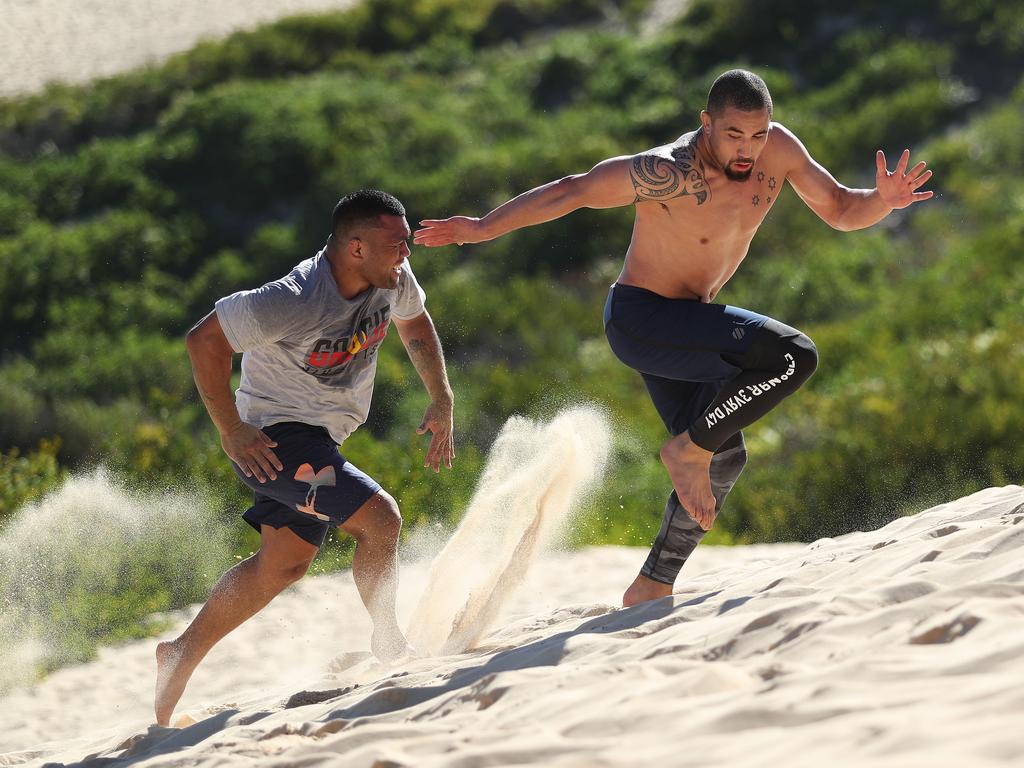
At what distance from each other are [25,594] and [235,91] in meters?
13.7

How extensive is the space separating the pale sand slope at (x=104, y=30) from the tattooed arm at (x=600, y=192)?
18.7 metres

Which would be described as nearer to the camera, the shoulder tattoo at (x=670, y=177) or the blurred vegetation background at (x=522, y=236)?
the shoulder tattoo at (x=670, y=177)

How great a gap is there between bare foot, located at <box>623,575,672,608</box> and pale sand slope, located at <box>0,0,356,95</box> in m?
18.9

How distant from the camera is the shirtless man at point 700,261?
13.7 ft

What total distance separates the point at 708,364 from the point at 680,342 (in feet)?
0.39

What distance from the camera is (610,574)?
7363 millimetres

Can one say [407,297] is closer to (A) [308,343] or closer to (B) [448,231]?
(B) [448,231]

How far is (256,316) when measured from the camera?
394 cm

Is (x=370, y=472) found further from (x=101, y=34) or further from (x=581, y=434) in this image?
(x=101, y=34)

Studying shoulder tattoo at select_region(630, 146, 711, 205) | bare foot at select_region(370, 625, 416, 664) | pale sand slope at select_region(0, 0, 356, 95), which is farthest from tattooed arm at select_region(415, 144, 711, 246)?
pale sand slope at select_region(0, 0, 356, 95)

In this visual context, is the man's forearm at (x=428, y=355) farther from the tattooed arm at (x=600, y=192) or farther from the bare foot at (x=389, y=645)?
the bare foot at (x=389, y=645)

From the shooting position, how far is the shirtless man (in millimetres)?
4188

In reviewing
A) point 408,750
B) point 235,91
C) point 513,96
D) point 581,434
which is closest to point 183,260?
point 235,91

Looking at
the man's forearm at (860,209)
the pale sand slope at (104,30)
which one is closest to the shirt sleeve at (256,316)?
the man's forearm at (860,209)
